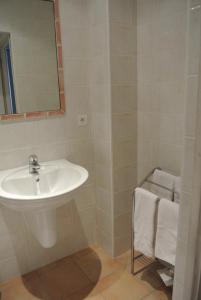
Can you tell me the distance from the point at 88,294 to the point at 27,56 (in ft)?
5.22

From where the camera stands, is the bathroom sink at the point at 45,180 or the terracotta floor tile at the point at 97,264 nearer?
the bathroom sink at the point at 45,180

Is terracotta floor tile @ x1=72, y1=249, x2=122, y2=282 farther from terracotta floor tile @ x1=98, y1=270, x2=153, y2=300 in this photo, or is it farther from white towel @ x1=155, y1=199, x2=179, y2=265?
white towel @ x1=155, y1=199, x2=179, y2=265

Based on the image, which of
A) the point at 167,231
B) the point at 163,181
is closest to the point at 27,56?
the point at 163,181

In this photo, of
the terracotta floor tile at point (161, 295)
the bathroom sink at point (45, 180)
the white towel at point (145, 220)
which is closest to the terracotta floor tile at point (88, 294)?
the terracotta floor tile at point (161, 295)

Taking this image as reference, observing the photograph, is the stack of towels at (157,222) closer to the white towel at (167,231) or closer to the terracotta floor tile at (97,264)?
the white towel at (167,231)

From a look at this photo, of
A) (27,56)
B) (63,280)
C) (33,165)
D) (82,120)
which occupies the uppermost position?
(27,56)

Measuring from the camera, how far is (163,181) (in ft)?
5.21

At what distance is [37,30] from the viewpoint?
151 centimetres

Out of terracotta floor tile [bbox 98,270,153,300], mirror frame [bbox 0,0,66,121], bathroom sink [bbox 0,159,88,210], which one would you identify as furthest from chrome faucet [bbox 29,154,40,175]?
terracotta floor tile [bbox 98,270,153,300]

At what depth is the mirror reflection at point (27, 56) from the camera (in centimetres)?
144

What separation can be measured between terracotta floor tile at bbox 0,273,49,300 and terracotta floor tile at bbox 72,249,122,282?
33cm

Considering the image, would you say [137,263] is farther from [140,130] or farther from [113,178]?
[140,130]

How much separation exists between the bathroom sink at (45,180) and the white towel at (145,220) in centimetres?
37

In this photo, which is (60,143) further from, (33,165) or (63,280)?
(63,280)
